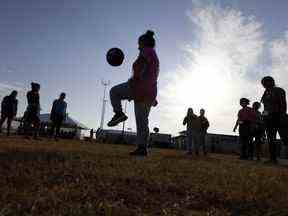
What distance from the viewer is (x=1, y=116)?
13.0 meters

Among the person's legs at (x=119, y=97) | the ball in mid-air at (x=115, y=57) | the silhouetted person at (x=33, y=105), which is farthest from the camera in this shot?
the silhouetted person at (x=33, y=105)

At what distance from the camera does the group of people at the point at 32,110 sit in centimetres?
1208

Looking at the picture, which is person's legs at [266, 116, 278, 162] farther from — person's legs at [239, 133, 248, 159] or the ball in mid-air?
the ball in mid-air

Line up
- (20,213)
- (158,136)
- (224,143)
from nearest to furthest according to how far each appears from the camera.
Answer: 1. (20,213)
2. (224,143)
3. (158,136)

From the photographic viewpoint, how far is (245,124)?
11672mm

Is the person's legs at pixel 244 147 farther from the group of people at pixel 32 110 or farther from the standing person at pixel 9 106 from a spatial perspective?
the standing person at pixel 9 106

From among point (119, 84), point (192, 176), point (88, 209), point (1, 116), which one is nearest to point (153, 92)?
point (119, 84)

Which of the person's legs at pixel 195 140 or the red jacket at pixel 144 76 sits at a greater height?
the red jacket at pixel 144 76

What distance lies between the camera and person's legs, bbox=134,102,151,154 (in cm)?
577

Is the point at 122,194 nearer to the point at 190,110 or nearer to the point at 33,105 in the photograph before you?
the point at 33,105

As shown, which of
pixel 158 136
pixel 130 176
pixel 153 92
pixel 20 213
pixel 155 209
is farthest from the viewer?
pixel 158 136

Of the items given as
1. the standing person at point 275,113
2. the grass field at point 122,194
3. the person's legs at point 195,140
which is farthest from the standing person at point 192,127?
the grass field at point 122,194

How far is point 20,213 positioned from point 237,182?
2.25 meters

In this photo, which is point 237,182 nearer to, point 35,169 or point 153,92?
point 35,169
